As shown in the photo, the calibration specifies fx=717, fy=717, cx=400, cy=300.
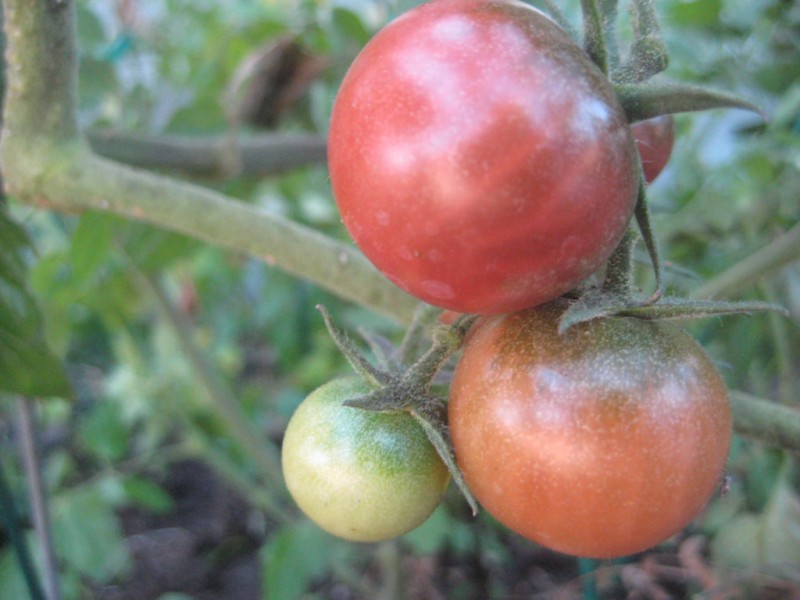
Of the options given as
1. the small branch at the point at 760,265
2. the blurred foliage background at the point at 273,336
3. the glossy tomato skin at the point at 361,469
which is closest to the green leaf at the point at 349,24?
the blurred foliage background at the point at 273,336

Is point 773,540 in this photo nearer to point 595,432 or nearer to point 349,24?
point 595,432

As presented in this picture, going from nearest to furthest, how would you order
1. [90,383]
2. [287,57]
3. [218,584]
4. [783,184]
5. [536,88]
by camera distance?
[536,88] → [783,184] → [287,57] → [218,584] → [90,383]

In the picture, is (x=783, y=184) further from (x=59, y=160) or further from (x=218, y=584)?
(x=218, y=584)

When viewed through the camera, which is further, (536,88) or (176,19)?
(176,19)

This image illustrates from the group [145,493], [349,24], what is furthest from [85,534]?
[349,24]

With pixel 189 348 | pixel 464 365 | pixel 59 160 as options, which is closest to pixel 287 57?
pixel 189 348

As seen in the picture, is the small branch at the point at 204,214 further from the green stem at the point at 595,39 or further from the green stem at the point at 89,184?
the green stem at the point at 595,39
